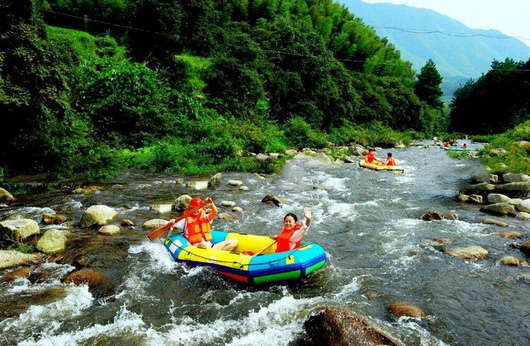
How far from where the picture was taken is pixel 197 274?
23.3ft

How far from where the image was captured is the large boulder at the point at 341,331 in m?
4.66

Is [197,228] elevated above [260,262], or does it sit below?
below

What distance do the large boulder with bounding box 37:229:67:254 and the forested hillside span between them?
3858 millimetres

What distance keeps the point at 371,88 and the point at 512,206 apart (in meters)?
31.3

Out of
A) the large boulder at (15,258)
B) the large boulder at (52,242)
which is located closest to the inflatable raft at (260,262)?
the large boulder at (52,242)

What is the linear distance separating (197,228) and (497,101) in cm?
4829

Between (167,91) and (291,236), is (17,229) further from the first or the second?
(167,91)

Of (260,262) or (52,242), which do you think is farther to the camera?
(52,242)

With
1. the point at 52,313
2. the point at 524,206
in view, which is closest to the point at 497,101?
the point at 524,206

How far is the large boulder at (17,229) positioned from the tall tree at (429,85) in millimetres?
53571

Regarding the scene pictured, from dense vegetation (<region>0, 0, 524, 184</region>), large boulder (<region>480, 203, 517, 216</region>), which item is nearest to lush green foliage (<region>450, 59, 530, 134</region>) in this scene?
dense vegetation (<region>0, 0, 524, 184</region>)

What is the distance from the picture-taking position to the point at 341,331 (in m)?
4.72

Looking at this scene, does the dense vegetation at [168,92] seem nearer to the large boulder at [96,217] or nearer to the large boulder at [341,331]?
the large boulder at [96,217]

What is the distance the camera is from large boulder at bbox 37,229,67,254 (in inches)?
302
